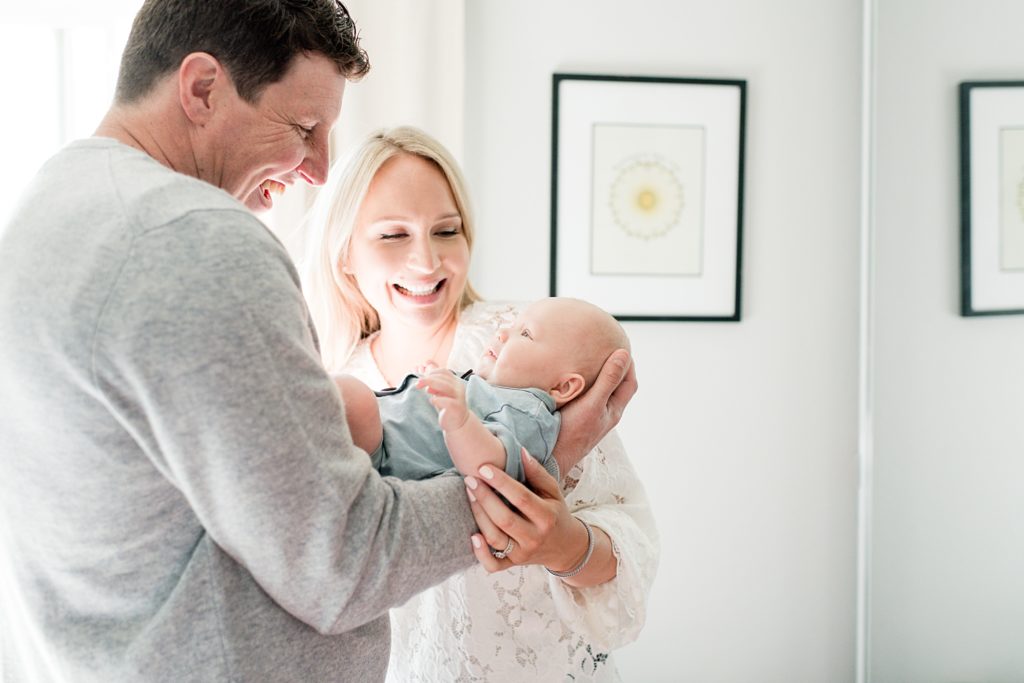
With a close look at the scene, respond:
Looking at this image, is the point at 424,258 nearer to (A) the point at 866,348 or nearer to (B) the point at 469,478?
Answer: (B) the point at 469,478

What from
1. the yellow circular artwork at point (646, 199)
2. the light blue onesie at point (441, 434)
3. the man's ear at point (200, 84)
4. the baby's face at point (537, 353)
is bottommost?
the light blue onesie at point (441, 434)

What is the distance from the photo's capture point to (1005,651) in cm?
201

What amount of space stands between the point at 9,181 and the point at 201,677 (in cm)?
207

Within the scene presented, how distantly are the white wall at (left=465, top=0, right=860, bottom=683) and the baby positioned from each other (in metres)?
1.29

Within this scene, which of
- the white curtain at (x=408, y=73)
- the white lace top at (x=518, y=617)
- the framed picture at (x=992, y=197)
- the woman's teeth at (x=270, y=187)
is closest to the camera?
the woman's teeth at (x=270, y=187)

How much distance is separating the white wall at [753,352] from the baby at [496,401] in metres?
1.29

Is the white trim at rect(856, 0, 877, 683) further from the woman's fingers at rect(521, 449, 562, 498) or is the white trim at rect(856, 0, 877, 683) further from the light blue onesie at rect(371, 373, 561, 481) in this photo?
the woman's fingers at rect(521, 449, 562, 498)

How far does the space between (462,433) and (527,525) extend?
0.15 metres

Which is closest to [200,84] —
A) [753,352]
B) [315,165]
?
[315,165]

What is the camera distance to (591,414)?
1.37 meters

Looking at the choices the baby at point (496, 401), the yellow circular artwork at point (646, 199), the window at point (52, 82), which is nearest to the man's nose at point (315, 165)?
the baby at point (496, 401)

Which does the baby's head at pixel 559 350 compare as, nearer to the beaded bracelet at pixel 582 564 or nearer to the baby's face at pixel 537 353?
the baby's face at pixel 537 353

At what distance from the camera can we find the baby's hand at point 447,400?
113 centimetres

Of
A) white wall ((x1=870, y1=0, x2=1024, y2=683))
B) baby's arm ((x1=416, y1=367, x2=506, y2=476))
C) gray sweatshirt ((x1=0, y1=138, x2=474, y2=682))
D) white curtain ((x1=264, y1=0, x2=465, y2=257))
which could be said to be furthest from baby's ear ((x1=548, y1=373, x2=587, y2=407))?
white curtain ((x1=264, y1=0, x2=465, y2=257))
